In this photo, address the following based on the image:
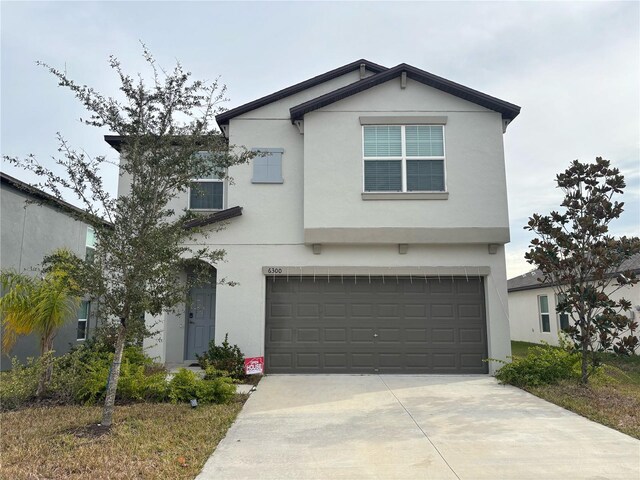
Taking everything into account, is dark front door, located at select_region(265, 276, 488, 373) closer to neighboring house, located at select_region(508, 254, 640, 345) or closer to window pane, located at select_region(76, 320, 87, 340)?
neighboring house, located at select_region(508, 254, 640, 345)

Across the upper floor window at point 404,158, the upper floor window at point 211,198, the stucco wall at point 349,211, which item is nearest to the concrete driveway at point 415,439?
the stucco wall at point 349,211

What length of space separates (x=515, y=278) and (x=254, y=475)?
24.1 m

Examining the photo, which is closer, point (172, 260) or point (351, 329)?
point (172, 260)

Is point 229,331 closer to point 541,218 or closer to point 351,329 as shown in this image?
point 351,329

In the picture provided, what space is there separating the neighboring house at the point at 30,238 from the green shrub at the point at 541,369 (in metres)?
10.3

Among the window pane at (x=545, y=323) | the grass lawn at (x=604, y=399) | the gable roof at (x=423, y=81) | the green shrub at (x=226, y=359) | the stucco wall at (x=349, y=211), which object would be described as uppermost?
the gable roof at (x=423, y=81)

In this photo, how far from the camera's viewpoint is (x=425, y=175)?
36.4ft

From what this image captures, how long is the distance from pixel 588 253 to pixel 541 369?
2674mm

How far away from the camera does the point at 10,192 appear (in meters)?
12.1

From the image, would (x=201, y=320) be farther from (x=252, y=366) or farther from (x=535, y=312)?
(x=535, y=312)

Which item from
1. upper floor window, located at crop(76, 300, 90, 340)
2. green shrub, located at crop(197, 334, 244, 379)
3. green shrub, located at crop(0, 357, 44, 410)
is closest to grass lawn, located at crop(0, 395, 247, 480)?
green shrub, located at crop(0, 357, 44, 410)

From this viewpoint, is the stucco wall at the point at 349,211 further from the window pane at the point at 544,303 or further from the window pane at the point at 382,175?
the window pane at the point at 544,303

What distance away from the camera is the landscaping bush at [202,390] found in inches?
311

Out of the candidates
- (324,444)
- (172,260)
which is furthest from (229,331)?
(324,444)
